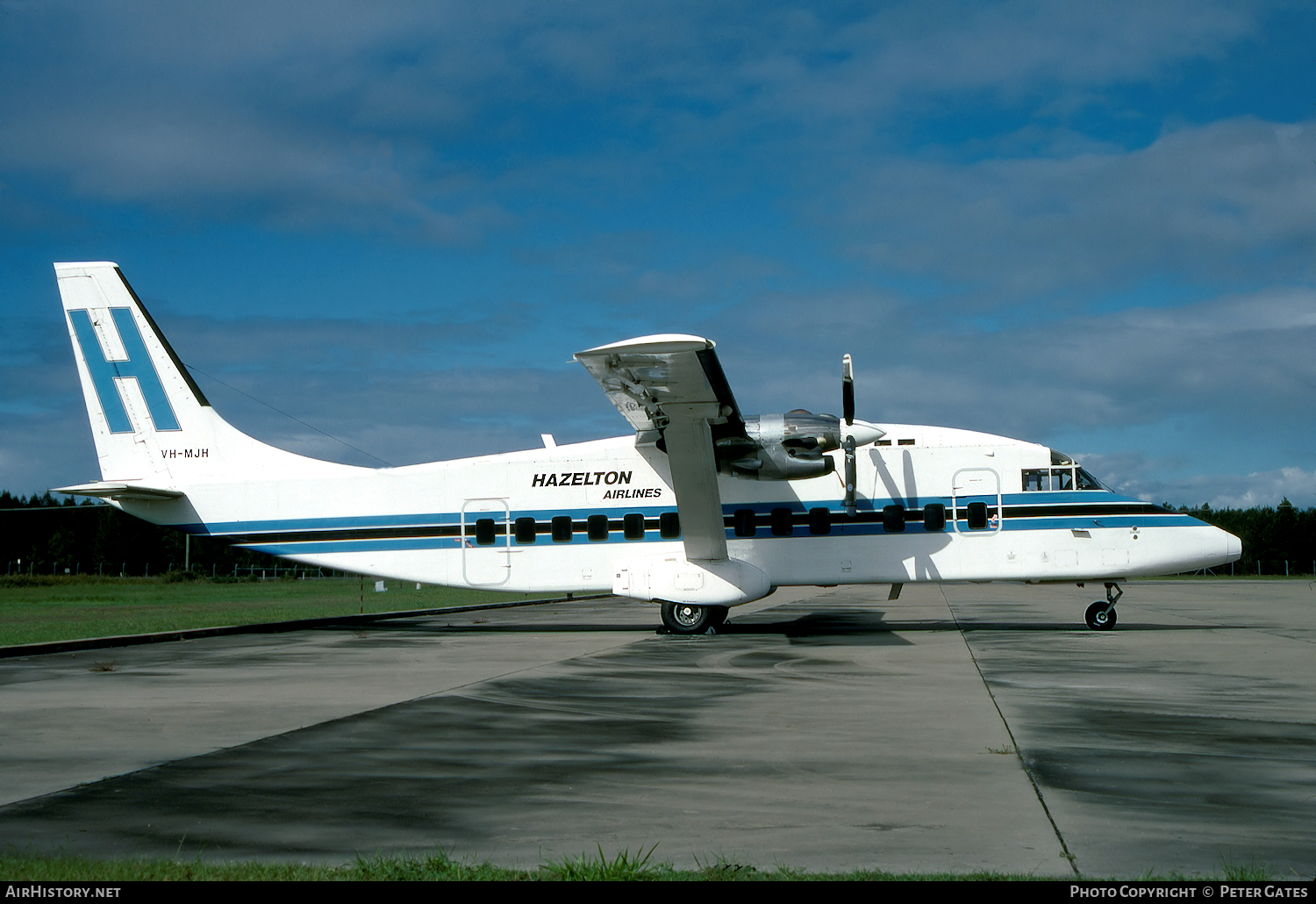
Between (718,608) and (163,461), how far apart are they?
12354 millimetres

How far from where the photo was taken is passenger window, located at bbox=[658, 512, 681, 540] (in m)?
19.9

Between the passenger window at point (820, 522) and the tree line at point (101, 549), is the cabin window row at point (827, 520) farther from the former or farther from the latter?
the tree line at point (101, 549)

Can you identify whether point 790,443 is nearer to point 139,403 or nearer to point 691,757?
point 691,757

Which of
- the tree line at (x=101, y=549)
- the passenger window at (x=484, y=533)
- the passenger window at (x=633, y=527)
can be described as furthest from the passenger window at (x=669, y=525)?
the tree line at (x=101, y=549)

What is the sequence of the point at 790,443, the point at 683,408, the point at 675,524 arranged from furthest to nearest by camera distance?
1. the point at 675,524
2. the point at 790,443
3. the point at 683,408

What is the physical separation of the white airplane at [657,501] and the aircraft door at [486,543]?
0.13ft

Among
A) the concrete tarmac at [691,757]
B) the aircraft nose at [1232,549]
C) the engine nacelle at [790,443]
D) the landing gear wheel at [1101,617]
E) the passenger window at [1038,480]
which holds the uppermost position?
the engine nacelle at [790,443]

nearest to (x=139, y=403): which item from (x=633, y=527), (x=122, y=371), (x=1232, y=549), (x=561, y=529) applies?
(x=122, y=371)

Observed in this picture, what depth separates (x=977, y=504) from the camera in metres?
19.2

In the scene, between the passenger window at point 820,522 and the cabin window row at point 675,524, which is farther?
the passenger window at point 820,522

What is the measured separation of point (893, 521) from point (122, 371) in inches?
647

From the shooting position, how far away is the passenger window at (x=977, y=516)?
19219 mm

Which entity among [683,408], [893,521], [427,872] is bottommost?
[427,872]

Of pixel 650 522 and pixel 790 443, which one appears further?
pixel 650 522
